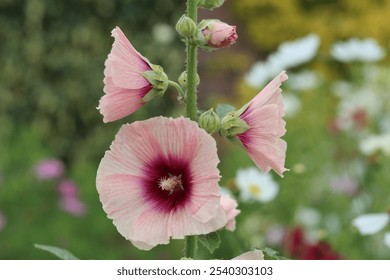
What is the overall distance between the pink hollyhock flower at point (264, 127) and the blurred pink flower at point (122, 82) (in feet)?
0.35

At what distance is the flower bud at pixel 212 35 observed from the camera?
0.92 meters

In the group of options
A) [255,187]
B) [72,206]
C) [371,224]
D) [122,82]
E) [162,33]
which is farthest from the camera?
[162,33]

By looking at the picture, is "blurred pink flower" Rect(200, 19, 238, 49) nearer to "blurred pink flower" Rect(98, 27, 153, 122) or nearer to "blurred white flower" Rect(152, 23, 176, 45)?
"blurred pink flower" Rect(98, 27, 153, 122)

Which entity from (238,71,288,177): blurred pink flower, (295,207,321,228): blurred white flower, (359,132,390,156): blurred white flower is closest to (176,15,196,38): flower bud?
(238,71,288,177): blurred pink flower

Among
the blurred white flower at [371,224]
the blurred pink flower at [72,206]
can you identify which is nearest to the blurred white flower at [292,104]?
the blurred pink flower at [72,206]

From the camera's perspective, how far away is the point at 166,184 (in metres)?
0.93

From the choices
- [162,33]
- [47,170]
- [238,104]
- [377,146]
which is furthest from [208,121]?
[238,104]

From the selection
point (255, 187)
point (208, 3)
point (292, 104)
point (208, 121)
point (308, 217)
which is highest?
point (292, 104)

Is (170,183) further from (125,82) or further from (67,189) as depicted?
(67,189)

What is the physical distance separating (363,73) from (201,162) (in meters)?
2.07

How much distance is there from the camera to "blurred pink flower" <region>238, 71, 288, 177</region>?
926 millimetres

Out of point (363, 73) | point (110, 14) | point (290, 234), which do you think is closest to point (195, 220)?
point (290, 234)

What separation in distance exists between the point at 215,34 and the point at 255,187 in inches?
43.2
